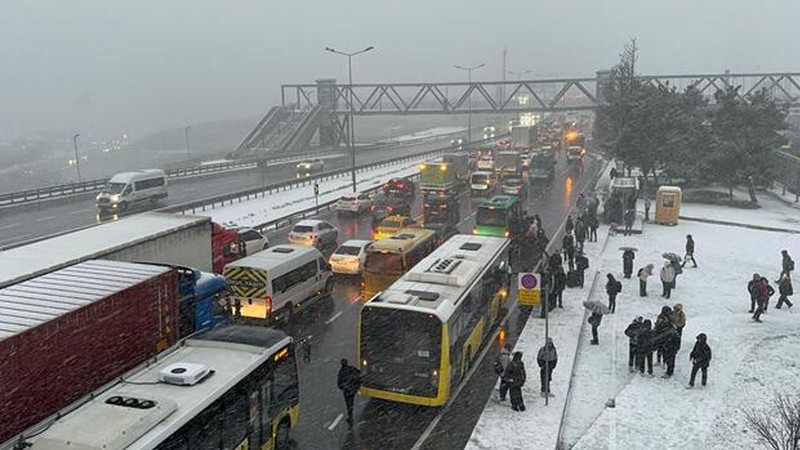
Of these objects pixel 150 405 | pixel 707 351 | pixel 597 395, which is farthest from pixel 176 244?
pixel 707 351

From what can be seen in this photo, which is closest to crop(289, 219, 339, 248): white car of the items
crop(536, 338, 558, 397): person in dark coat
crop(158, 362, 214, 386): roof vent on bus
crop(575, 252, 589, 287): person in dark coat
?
crop(575, 252, 589, 287): person in dark coat

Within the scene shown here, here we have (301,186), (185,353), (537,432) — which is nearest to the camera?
(185,353)

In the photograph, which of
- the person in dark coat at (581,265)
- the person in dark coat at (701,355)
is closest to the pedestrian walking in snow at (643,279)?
the person in dark coat at (581,265)

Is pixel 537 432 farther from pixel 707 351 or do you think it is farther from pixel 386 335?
pixel 707 351

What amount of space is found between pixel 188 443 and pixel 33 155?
205077 mm

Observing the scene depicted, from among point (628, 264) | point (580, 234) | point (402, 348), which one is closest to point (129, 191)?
point (580, 234)

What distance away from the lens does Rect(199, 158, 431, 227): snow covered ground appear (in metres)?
42.8

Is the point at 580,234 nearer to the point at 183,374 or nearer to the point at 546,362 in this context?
the point at 546,362

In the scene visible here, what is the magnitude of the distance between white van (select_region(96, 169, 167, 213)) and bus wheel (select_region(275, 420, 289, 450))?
117ft

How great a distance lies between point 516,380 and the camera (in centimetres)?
1587

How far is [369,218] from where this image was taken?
43750 millimetres

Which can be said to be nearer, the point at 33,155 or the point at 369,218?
the point at 369,218

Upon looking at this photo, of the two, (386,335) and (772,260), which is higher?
(386,335)

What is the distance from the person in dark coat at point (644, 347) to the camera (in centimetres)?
1775
